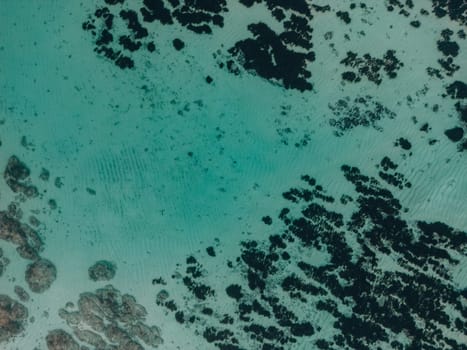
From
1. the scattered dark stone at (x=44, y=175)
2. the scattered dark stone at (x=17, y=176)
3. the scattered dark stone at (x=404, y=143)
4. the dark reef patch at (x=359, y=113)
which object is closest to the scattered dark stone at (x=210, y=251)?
the dark reef patch at (x=359, y=113)

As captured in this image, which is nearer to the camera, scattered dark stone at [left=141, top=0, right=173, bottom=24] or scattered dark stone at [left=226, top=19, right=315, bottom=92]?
scattered dark stone at [left=141, top=0, right=173, bottom=24]

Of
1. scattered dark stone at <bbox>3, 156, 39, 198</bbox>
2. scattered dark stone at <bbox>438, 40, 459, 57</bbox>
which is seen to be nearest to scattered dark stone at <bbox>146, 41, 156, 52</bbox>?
scattered dark stone at <bbox>3, 156, 39, 198</bbox>

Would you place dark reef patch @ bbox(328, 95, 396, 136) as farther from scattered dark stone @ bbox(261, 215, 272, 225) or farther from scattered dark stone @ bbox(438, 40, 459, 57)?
scattered dark stone @ bbox(261, 215, 272, 225)

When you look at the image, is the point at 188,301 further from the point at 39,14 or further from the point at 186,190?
the point at 39,14

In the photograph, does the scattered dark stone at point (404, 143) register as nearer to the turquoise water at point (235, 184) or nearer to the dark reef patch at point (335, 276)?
the turquoise water at point (235, 184)

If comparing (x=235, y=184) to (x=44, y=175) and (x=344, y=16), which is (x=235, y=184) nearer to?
(x=44, y=175)

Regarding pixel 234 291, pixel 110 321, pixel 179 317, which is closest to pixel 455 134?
pixel 234 291

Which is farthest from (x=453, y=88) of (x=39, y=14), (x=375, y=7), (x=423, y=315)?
(x=39, y=14)
